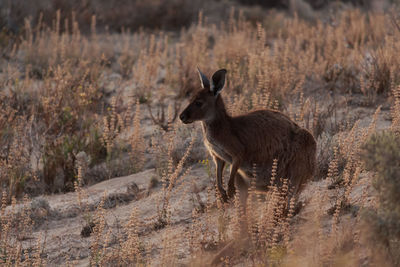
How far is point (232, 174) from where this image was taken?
434 cm

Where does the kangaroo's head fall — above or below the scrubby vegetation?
above

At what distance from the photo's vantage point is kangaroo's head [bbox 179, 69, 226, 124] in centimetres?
448

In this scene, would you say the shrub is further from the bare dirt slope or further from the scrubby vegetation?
the bare dirt slope

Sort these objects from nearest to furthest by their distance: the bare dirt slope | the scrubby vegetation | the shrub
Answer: the shrub → the scrubby vegetation → the bare dirt slope

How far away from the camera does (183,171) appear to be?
6340mm

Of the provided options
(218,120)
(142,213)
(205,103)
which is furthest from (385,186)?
(142,213)

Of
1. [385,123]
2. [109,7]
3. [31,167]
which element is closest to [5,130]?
[31,167]

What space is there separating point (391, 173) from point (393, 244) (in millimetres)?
624

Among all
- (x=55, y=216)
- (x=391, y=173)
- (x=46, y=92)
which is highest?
(x=391, y=173)

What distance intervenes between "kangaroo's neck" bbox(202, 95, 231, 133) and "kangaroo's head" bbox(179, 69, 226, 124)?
0.02 m

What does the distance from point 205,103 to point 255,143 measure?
0.54 metres

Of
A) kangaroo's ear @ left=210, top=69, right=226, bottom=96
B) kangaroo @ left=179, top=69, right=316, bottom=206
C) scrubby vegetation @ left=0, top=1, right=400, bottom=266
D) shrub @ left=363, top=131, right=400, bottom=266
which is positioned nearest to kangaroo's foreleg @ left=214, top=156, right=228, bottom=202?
kangaroo @ left=179, top=69, right=316, bottom=206

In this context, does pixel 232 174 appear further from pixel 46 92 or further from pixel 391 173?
pixel 46 92

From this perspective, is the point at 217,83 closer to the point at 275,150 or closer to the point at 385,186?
the point at 275,150
